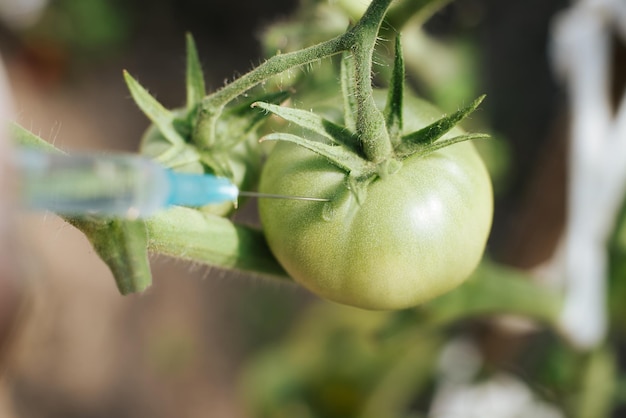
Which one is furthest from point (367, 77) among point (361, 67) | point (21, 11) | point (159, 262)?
point (21, 11)

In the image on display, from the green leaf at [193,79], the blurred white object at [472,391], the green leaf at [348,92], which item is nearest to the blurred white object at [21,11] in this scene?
the blurred white object at [472,391]

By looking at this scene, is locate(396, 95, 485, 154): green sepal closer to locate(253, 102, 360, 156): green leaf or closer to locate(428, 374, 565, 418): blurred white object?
locate(253, 102, 360, 156): green leaf

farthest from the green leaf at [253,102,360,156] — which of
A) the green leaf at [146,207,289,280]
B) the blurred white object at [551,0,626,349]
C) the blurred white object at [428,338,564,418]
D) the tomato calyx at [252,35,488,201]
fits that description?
the blurred white object at [428,338,564,418]

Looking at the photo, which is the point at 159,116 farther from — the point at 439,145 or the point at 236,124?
the point at 439,145

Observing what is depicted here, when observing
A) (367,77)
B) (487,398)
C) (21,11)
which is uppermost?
(21,11)

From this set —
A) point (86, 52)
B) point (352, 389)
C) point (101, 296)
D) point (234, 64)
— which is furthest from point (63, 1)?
point (352, 389)

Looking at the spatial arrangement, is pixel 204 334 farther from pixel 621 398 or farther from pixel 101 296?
pixel 621 398

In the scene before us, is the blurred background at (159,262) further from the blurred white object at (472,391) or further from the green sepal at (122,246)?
the green sepal at (122,246)

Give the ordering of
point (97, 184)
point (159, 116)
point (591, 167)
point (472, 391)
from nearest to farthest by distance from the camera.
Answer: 1. point (97, 184)
2. point (159, 116)
3. point (591, 167)
4. point (472, 391)

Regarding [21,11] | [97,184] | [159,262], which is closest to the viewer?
[97,184]
